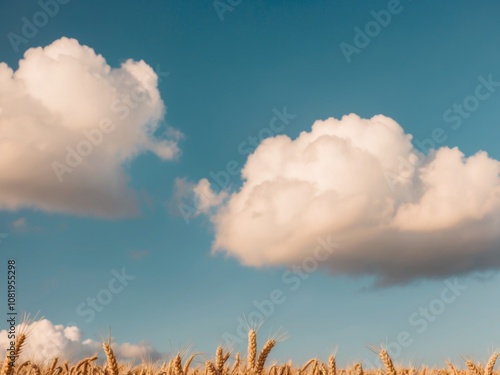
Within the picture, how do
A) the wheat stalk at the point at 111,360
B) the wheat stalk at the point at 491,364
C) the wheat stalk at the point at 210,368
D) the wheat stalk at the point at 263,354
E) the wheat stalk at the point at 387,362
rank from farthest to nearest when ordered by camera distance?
the wheat stalk at the point at 491,364 < the wheat stalk at the point at 387,362 < the wheat stalk at the point at 111,360 < the wheat stalk at the point at 263,354 < the wheat stalk at the point at 210,368

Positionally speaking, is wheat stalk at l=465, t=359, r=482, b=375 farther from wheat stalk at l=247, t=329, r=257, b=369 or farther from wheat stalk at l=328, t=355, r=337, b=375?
wheat stalk at l=247, t=329, r=257, b=369

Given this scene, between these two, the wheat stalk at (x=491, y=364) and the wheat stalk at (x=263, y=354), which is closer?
the wheat stalk at (x=263, y=354)

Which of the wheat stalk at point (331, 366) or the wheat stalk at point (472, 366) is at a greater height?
the wheat stalk at point (472, 366)

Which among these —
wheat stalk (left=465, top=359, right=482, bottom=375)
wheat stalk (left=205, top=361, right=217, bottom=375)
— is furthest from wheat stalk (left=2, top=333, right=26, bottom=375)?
wheat stalk (left=465, top=359, right=482, bottom=375)

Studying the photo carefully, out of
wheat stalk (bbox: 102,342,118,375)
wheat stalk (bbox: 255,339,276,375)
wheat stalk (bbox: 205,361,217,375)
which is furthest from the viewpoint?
wheat stalk (bbox: 102,342,118,375)

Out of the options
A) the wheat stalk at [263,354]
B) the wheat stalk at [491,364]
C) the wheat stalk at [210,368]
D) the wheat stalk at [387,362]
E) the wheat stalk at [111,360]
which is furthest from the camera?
the wheat stalk at [491,364]

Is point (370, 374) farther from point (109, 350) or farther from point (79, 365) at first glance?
point (109, 350)

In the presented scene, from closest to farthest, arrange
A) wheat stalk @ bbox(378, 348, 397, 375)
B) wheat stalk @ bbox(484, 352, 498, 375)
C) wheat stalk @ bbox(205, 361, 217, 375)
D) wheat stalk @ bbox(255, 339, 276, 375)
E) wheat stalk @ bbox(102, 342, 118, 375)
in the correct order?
1. wheat stalk @ bbox(205, 361, 217, 375)
2. wheat stalk @ bbox(255, 339, 276, 375)
3. wheat stalk @ bbox(102, 342, 118, 375)
4. wheat stalk @ bbox(378, 348, 397, 375)
5. wheat stalk @ bbox(484, 352, 498, 375)

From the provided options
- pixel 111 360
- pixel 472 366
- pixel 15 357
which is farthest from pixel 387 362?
pixel 15 357

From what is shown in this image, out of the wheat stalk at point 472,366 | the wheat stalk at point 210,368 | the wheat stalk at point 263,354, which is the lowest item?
the wheat stalk at point 210,368

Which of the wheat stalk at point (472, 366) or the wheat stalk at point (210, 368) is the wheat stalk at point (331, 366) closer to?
the wheat stalk at point (210, 368)

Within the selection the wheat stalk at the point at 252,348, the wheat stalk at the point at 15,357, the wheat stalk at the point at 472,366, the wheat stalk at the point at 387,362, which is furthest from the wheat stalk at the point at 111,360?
the wheat stalk at the point at 472,366

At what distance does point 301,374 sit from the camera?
26.2 ft

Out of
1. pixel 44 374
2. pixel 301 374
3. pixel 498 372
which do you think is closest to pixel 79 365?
pixel 44 374
